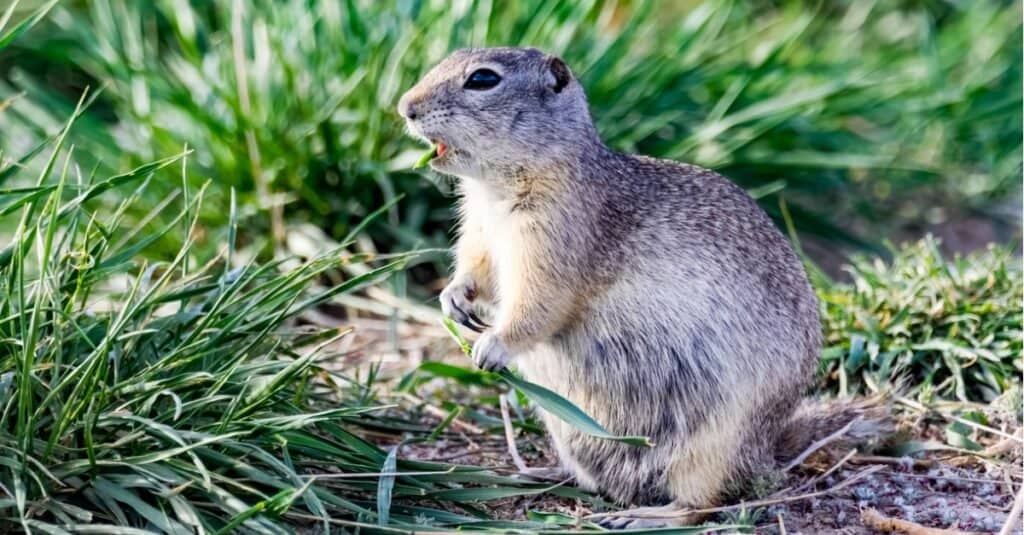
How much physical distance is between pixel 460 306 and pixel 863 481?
4.25 feet

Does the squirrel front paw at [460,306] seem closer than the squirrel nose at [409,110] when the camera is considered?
No

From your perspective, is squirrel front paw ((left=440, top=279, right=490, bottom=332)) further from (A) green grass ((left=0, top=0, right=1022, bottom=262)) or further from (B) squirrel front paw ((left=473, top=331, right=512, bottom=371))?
(A) green grass ((left=0, top=0, right=1022, bottom=262))

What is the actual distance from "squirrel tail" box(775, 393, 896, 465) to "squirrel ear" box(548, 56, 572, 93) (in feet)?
3.91

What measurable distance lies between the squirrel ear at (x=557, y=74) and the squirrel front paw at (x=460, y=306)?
64 cm

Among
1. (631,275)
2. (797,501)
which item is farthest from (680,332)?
(797,501)

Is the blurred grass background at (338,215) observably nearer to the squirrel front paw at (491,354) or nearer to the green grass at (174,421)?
the green grass at (174,421)

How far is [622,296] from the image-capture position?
369cm

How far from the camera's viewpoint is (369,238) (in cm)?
570

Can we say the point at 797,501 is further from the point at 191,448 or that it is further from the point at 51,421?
the point at 51,421

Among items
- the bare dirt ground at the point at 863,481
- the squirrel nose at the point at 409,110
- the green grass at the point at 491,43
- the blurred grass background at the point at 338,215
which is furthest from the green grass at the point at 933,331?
the squirrel nose at the point at 409,110

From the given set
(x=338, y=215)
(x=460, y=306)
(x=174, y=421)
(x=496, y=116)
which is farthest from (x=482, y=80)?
(x=338, y=215)

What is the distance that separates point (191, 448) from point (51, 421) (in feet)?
1.57

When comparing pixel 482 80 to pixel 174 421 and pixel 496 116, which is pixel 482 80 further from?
pixel 174 421

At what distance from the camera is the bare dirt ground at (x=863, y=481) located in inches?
143
